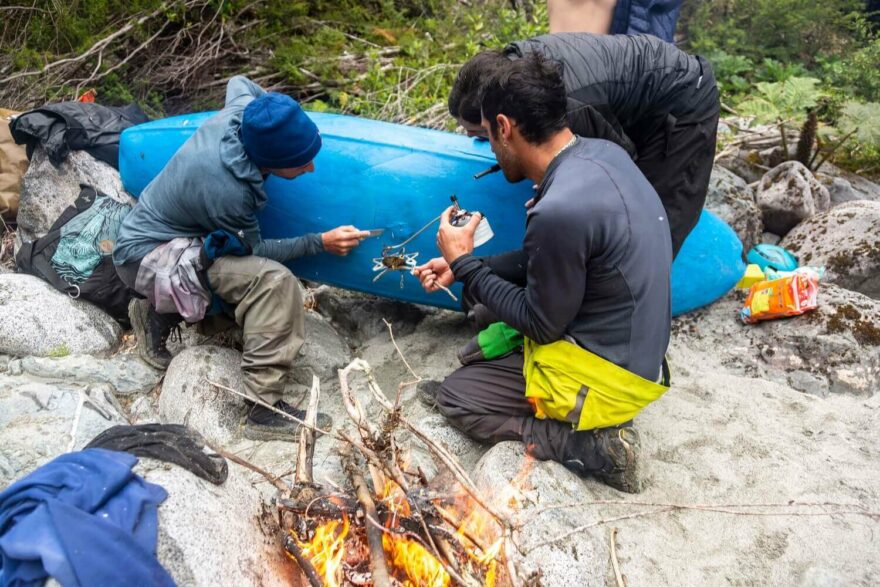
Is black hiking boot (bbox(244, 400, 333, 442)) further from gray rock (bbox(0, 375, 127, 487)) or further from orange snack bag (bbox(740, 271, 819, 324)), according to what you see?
orange snack bag (bbox(740, 271, 819, 324))

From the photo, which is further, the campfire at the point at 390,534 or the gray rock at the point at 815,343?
the gray rock at the point at 815,343

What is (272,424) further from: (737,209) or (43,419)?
(737,209)

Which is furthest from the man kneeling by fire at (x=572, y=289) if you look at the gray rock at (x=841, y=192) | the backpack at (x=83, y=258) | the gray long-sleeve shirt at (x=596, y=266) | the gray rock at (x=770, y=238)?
the gray rock at (x=841, y=192)

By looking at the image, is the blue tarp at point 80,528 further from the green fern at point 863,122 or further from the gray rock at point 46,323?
the green fern at point 863,122

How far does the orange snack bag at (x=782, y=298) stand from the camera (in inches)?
152

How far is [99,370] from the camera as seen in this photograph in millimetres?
3734

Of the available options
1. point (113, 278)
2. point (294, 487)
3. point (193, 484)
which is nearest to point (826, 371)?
point (294, 487)

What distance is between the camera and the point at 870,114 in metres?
5.62

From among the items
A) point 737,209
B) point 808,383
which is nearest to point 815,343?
point 808,383

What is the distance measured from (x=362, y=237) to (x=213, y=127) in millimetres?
934

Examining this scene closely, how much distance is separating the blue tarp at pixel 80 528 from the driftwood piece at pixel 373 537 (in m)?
0.63

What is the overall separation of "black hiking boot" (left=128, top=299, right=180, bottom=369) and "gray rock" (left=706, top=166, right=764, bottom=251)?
364cm

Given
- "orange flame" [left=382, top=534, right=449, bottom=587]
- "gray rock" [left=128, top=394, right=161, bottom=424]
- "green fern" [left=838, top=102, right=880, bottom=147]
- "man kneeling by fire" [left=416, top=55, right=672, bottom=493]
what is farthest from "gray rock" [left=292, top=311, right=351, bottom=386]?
"green fern" [left=838, top=102, right=880, bottom=147]

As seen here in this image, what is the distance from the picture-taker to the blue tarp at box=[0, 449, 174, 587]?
64.3 inches
